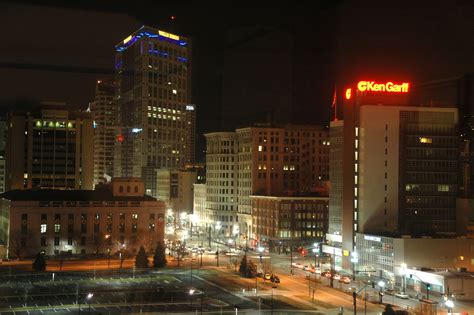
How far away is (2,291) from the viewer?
48.4 feet

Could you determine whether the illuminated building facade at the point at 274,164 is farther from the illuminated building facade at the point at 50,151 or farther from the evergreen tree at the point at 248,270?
the evergreen tree at the point at 248,270

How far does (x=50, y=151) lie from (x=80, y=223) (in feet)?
42.5

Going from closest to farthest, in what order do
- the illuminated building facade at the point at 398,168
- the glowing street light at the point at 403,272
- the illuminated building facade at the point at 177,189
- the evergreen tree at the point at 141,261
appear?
the glowing street light at the point at 403,272 < the evergreen tree at the point at 141,261 < the illuminated building facade at the point at 398,168 < the illuminated building facade at the point at 177,189

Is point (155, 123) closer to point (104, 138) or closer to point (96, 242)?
point (104, 138)

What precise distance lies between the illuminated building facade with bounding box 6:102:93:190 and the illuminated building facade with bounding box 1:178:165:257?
1048 centimetres

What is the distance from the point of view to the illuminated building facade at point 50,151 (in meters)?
34.3

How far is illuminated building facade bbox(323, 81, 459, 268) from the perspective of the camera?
66.8 ft

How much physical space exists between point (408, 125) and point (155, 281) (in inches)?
346

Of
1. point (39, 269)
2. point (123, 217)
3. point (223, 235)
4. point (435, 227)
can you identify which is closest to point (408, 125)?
point (435, 227)

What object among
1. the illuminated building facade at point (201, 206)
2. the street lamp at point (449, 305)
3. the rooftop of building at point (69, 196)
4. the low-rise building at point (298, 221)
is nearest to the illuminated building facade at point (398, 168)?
the street lamp at point (449, 305)

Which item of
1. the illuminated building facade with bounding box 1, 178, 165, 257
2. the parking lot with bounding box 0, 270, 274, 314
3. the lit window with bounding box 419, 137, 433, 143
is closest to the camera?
the parking lot with bounding box 0, 270, 274, 314

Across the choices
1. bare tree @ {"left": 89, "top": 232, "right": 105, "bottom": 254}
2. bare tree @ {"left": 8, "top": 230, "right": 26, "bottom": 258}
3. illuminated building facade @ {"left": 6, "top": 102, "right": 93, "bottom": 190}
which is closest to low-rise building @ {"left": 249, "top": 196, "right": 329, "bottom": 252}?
bare tree @ {"left": 89, "top": 232, "right": 105, "bottom": 254}

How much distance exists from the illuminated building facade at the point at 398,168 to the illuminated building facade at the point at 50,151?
17.6 metres

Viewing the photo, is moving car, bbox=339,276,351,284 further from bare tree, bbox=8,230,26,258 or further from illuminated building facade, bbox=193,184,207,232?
illuminated building facade, bbox=193,184,207,232
